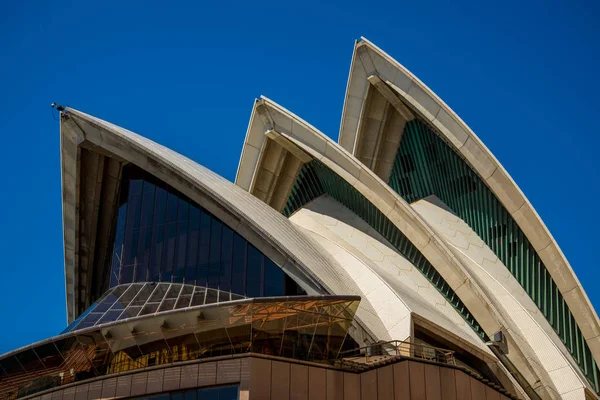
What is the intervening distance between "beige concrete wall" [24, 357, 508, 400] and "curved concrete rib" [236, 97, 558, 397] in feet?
15.9

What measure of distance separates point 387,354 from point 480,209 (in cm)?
998

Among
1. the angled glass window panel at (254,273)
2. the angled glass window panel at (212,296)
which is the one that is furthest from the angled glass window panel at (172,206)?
the angled glass window panel at (212,296)

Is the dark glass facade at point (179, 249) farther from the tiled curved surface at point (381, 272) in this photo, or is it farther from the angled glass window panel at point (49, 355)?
the angled glass window panel at point (49, 355)

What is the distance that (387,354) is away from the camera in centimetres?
2655

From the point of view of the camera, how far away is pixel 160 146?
3425cm

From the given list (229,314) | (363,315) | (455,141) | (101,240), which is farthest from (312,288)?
(101,240)

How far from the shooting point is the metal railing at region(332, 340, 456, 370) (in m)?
25.1

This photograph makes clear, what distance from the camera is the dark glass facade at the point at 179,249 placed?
29453mm

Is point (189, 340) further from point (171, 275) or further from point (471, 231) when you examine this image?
point (471, 231)

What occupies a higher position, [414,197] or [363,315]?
[414,197]

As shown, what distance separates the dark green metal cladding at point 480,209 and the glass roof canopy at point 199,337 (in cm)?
918

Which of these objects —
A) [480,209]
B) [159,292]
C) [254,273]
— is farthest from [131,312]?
[480,209]

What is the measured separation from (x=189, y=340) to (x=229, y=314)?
1393mm

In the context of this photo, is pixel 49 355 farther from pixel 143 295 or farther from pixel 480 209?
pixel 480 209
